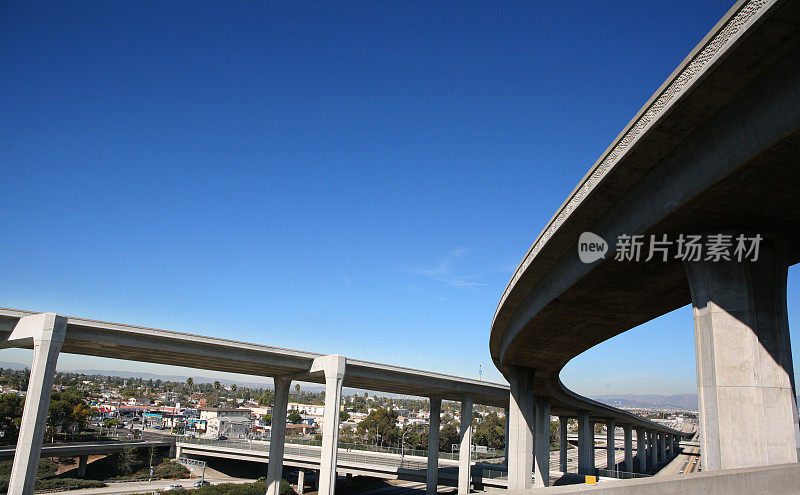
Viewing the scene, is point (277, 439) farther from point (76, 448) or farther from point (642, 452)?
point (642, 452)

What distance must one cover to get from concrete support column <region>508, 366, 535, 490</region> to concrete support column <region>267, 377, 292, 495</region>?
17.9 metres

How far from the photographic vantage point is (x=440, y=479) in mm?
56562

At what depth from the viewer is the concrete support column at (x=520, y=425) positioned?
37.8m

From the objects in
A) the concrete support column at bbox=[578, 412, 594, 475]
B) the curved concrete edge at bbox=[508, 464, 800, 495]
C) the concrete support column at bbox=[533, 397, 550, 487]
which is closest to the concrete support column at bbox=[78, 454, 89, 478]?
the concrete support column at bbox=[533, 397, 550, 487]

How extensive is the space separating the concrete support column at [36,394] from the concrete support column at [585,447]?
199 ft

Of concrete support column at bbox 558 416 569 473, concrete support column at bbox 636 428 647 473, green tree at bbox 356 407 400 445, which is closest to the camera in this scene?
concrete support column at bbox 558 416 569 473

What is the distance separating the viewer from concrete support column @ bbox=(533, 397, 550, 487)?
4788 centimetres

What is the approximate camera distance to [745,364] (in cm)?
1281

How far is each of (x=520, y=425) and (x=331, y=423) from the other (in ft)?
45.1

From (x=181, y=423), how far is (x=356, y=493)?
104m

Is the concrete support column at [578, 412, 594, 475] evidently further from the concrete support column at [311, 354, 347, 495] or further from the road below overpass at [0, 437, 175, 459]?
the road below overpass at [0, 437, 175, 459]

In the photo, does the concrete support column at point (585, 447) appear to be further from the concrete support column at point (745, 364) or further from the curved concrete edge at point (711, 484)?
the curved concrete edge at point (711, 484)

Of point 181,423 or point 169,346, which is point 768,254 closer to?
point 169,346

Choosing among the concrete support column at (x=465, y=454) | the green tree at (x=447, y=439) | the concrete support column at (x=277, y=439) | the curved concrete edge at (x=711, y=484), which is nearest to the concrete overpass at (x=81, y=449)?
the concrete support column at (x=277, y=439)
